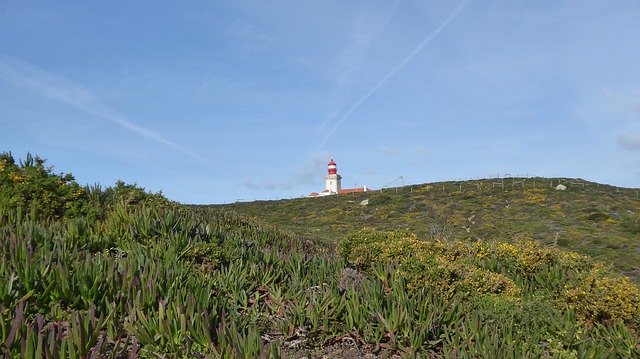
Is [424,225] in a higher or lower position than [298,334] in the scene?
higher

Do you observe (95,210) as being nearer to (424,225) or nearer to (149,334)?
(149,334)

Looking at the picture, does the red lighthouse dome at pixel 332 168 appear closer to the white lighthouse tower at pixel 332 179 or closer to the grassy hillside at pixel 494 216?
the white lighthouse tower at pixel 332 179

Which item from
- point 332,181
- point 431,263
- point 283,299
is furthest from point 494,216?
point 332,181

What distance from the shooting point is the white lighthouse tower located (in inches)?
3905

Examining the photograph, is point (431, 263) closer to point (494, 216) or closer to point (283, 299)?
point (283, 299)

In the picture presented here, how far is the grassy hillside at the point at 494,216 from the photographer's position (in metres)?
26.0

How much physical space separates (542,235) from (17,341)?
2798 centimetres

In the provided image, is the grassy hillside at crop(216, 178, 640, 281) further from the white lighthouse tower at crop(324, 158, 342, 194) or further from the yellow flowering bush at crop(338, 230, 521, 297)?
the white lighthouse tower at crop(324, 158, 342, 194)

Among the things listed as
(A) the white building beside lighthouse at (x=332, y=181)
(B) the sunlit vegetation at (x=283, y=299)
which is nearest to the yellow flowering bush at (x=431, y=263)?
(B) the sunlit vegetation at (x=283, y=299)

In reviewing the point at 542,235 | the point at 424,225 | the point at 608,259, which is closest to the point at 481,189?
the point at 424,225

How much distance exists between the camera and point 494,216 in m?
37.0

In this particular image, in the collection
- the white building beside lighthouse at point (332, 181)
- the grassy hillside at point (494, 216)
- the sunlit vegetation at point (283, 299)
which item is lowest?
the sunlit vegetation at point (283, 299)

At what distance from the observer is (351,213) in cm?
4569

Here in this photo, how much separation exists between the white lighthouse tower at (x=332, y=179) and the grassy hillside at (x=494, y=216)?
37.4 metres
